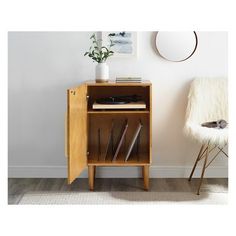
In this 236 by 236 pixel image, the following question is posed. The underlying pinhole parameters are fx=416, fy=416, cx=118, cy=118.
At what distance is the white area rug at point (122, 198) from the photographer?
2971 mm

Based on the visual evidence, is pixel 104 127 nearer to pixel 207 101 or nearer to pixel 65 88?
pixel 65 88

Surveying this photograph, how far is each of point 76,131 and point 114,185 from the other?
2.54 ft

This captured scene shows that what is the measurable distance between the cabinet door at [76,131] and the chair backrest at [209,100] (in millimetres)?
873

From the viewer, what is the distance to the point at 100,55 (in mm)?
3240

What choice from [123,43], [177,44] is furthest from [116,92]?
[177,44]

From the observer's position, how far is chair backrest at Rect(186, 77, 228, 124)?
3330 mm

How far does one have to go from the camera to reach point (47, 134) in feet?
11.6

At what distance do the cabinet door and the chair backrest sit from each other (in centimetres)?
87

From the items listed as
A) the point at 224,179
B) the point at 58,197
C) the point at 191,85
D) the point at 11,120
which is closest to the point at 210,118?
the point at 191,85

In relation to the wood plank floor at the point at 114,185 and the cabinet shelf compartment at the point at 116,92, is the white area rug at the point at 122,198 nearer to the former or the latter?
the wood plank floor at the point at 114,185

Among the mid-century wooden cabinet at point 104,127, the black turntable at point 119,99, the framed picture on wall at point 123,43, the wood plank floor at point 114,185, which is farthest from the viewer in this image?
the framed picture on wall at point 123,43

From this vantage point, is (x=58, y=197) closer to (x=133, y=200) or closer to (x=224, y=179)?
(x=133, y=200)

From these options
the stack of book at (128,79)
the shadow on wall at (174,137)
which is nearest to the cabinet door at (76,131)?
the stack of book at (128,79)

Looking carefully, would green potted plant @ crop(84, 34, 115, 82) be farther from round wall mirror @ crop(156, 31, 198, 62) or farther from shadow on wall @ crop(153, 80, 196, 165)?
shadow on wall @ crop(153, 80, 196, 165)
